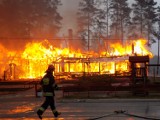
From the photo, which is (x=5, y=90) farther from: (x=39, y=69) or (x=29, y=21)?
(x=29, y=21)

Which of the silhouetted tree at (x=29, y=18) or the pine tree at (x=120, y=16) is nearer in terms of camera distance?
the silhouetted tree at (x=29, y=18)

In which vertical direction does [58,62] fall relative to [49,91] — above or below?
above

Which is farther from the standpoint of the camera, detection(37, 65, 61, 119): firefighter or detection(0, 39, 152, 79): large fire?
detection(0, 39, 152, 79): large fire

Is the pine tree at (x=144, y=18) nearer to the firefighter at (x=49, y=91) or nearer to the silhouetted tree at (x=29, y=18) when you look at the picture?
the silhouetted tree at (x=29, y=18)

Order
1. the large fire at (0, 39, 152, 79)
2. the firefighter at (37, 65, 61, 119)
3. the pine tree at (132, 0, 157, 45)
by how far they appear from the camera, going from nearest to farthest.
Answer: the firefighter at (37, 65, 61, 119), the large fire at (0, 39, 152, 79), the pine tree at (132, 0, 157, 45)

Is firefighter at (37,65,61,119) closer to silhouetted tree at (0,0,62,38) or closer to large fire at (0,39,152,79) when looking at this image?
large fire at (0,39,152,79)

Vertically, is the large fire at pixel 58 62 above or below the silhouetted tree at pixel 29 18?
below

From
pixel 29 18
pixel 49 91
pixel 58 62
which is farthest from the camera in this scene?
pixel 29 18

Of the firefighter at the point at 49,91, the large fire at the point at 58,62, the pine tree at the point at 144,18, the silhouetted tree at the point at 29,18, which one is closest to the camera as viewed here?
the firefighter at the point at 49,91

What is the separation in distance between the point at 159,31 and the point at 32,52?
31.2 meters

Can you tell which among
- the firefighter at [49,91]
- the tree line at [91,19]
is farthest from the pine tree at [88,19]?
the firefighter at [49,91]

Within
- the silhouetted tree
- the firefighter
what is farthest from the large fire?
the firefighter

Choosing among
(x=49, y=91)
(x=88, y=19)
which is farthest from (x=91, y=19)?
(x=49, y=91)

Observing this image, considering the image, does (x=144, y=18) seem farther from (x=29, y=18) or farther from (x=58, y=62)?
(x=58, y=62)
